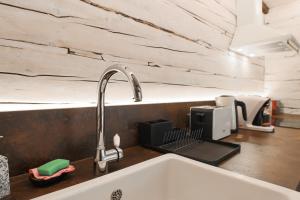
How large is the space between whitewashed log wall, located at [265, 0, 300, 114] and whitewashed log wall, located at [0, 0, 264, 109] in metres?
1.25

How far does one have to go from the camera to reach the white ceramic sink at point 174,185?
61 centimetres

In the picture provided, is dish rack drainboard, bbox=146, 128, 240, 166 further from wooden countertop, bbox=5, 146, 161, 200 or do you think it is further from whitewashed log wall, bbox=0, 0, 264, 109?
whitewashed log wall, bbox=0, 0, 264, 109

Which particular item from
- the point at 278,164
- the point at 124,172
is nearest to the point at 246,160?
the point at 278,164

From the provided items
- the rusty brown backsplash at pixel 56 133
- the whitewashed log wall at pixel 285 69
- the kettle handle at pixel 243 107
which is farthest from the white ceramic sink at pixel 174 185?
the whitewashed log wall at pixel 285 69

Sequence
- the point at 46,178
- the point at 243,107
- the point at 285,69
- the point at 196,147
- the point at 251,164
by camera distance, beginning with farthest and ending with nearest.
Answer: the point at 285,69
the point at 243,107
the point at 196,147
the point at 251,164
the point at 46,178

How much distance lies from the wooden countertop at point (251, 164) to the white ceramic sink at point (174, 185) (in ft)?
0.19

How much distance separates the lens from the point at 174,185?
33.4 inches

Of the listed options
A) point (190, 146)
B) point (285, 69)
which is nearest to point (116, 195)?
point (190, 146)

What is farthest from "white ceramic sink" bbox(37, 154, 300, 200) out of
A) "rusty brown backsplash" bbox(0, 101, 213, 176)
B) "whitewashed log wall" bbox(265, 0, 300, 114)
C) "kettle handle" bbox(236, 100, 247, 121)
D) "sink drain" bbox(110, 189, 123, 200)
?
"whitewashed log wall" bbox(265, 0, 300, 114)

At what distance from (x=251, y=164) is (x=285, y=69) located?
2.13 metres

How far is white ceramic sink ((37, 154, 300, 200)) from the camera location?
61cm

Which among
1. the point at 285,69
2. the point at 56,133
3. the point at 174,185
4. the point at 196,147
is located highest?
the point at 285,69

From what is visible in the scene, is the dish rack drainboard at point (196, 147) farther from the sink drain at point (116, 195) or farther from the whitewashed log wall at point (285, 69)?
the whitewashed log wall at point (285, 69)

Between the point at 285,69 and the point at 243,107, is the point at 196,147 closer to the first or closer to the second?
the point at 243,107
